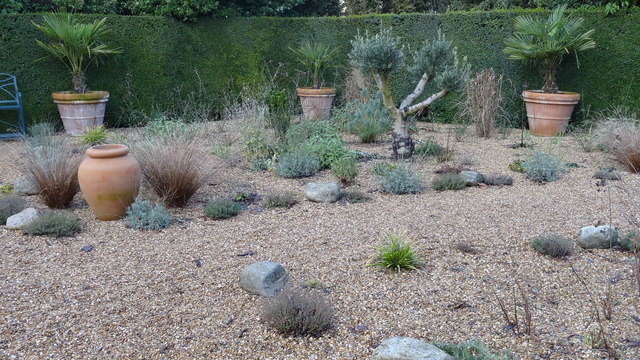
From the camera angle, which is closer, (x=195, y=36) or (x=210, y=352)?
(x=210, y=352)

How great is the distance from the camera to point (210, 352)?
8.27ft

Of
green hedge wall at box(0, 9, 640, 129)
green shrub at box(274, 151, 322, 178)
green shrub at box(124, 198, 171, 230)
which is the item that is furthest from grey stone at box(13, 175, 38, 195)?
green hedge wall at box(0, 9, 640, 129)

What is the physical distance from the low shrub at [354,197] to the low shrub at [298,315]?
2.34m

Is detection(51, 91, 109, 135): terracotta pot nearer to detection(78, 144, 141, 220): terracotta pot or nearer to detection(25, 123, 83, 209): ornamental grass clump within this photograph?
detection(25, 123, 83, 209): ornamental grass clump

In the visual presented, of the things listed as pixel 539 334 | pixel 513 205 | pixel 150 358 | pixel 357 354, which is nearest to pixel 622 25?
pixel 513 205

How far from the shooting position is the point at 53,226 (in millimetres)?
4094

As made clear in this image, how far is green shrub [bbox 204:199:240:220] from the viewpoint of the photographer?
14.9 ft

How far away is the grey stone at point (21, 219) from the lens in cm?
421

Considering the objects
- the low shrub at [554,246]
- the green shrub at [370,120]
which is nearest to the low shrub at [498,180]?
the low shrub at [554,246]

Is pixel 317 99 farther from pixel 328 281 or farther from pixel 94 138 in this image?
pixel 328 281

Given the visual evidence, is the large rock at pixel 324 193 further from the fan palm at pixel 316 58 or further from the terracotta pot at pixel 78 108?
the fan palm at pixel 316 58

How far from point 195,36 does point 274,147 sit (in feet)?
15.1

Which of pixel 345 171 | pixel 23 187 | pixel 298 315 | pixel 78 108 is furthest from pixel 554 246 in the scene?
pixel 78 108

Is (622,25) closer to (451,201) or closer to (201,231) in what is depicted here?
(451,201)
